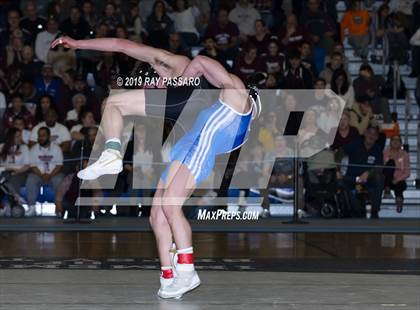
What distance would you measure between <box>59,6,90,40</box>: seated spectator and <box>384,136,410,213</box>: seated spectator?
5.03 m

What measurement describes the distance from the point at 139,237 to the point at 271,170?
2.25 m

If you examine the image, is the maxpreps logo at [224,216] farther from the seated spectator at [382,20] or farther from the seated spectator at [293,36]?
the seated spectator at [382,20]

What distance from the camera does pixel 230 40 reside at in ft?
53.6

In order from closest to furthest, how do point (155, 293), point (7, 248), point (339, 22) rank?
point (155, 293)
point (7, 248)
point (339, 22)

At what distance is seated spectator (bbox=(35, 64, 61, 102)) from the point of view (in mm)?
15375

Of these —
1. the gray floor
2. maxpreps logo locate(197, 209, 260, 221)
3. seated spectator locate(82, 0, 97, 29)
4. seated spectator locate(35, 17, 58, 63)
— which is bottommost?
maxpreps logo locate(197, 209, 260, 221)

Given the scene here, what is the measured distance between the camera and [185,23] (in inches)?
663

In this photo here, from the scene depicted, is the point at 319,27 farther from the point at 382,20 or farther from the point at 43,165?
the point at 43,165

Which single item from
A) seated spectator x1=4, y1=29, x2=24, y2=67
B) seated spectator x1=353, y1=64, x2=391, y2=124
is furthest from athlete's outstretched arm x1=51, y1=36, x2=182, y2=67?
seated spectator x1=4, y1=29, x2=24, y2=67

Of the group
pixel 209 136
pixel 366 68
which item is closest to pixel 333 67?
pixel 366 68

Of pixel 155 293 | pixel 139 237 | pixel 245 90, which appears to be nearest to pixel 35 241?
pixel 139 237

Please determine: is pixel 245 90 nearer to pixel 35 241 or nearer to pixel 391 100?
pixel 35 241

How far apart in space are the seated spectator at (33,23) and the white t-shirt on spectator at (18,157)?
112 inches

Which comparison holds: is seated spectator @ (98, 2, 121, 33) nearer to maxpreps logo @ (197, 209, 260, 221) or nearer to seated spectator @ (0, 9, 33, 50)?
seated spectator @ (0, 9, 33, 50)
